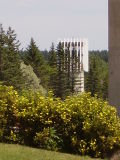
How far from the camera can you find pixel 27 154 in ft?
21.9

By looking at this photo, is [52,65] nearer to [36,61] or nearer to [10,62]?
[36,61]

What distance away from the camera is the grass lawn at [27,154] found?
21.2 ft

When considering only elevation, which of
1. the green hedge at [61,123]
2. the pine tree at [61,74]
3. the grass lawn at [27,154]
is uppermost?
→ the pine tree at [61,74]

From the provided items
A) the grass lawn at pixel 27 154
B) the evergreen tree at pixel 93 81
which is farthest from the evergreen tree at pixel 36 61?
the grass lawn at pixel 27 154

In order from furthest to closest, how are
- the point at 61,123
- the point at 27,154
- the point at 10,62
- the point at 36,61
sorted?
the point at 36,61 < the point at 10,62 < the point at 61,123 < the point at 27,154

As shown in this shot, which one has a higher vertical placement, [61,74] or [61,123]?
[61,74]

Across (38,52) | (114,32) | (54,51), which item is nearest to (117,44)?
(114,32)

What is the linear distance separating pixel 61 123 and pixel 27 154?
3.85 feet

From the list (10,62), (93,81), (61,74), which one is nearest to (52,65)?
(61,74)

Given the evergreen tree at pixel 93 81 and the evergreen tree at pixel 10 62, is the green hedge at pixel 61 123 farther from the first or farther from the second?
the evergreen tree at pixel 93 81

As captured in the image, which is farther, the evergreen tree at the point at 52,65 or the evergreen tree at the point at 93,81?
the evergreen tree at the point at 93,81

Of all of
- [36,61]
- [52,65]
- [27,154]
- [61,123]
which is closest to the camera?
[27,154]

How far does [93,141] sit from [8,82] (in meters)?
34.2

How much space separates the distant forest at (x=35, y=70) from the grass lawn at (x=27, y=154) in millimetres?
26160
